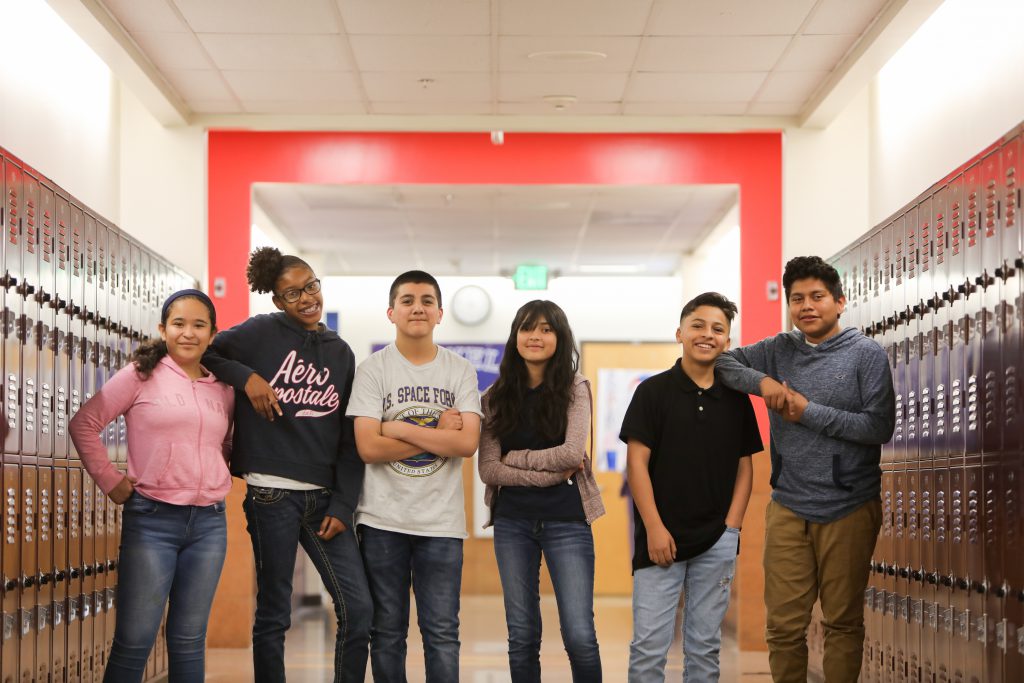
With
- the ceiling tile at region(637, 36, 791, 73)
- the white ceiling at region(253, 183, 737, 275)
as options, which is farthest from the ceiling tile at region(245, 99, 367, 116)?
the ceiling tile at region(637, 36, 791, 73)

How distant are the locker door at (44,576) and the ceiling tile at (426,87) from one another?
9.37 feet

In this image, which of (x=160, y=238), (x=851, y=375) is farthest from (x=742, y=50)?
(x=160, y=238)

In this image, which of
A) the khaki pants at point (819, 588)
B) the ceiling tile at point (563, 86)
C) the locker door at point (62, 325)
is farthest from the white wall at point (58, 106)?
the khaki pants at point (819, 588)

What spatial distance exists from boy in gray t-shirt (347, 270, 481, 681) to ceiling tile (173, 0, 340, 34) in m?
2.18

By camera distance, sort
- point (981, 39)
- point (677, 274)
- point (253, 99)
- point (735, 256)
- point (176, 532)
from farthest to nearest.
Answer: point (677, 274) → point (735, 256) → point (253, 99) → point (981, 39) → point (176, 532)

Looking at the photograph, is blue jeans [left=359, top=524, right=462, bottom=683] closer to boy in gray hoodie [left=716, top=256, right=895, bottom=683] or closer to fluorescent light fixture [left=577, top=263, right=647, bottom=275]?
boy in gray hoodie [left=716, top=256, right=895, bottom=683]

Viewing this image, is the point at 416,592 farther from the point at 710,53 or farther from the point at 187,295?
the point at 710,53

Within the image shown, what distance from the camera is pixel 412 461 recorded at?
329 centimetres

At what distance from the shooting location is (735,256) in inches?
331

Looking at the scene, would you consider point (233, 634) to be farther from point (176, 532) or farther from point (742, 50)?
point (742, 50)

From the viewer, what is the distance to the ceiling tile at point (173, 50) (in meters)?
5.38

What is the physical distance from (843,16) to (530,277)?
5037mm

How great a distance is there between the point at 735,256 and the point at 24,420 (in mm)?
5791

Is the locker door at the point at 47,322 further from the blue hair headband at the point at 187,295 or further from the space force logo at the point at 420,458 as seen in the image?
the space force logo at the point at 420,458
